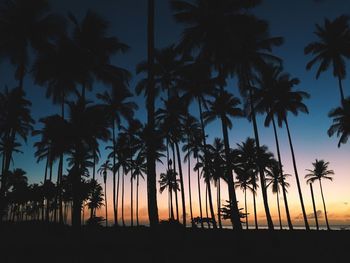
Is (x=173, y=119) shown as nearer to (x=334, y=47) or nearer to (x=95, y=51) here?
(x=95, y=51)

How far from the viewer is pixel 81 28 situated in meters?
21.5

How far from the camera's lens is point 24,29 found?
18.7 m

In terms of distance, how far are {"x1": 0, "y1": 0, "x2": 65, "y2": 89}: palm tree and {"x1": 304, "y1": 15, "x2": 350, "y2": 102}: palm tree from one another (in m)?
26.3

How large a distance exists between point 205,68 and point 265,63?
5.09 metres

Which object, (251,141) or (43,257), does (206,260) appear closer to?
(43,257)

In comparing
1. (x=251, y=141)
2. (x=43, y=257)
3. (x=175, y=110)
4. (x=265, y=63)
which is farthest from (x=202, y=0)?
(x=251, y=141)

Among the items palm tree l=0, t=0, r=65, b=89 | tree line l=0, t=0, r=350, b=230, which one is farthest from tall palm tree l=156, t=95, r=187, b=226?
palm tree l=0, t=0, r=65, b=89

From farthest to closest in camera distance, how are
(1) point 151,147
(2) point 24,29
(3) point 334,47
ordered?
(3) point 334,47 → (2) point 24,29 → (1) point 151,147

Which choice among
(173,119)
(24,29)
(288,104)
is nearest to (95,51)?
(24,29)

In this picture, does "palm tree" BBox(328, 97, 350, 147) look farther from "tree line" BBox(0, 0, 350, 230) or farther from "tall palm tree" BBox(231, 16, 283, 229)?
"tall palm tree" BBox(231, 16, 283, 229)

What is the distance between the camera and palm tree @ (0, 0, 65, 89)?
Result: 1822cm

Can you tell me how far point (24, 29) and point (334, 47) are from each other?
30.0 meters

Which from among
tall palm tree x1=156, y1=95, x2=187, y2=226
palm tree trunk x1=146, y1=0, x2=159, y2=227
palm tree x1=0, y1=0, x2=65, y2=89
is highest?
palm tree x1=0, y1=0, x2=65, y2=89

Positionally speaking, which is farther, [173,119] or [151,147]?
[173,119]
